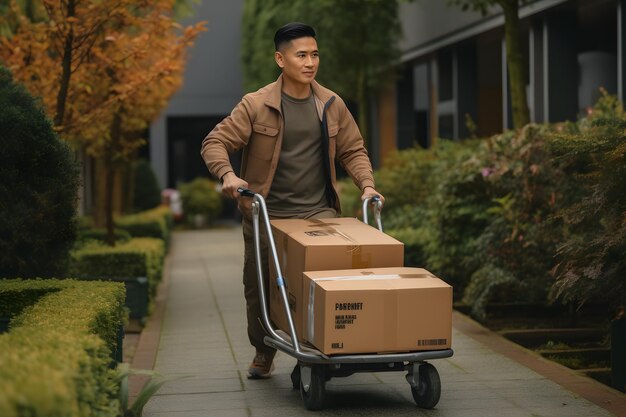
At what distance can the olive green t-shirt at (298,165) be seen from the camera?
677cm

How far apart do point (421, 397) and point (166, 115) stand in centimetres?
2787

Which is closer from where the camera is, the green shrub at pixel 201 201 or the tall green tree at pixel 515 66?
the tall green tree at pixel 515 66

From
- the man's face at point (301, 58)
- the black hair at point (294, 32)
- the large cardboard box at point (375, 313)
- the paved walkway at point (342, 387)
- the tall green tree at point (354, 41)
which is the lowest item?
the paved walkway at point (342, 387)

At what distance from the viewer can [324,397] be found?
6066 mm

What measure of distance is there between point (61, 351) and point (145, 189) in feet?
83.5

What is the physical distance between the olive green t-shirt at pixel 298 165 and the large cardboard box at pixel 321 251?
0.40m

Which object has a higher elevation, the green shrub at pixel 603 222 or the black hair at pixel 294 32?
the black hair at pixel 294 32

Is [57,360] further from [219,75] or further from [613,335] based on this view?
[219,75]

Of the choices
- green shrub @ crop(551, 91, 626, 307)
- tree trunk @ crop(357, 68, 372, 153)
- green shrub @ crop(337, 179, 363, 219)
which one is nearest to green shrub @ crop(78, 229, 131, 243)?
green shrub @ crop(337, 179, 363, 219)

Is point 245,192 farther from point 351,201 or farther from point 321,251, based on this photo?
point 351,201

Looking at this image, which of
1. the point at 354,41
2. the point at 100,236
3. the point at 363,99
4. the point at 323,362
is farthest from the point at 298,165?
the point at 363,99

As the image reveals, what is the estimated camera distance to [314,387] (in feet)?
19.7

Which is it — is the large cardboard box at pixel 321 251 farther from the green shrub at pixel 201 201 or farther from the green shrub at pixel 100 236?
the green shrub at pixel 201 201

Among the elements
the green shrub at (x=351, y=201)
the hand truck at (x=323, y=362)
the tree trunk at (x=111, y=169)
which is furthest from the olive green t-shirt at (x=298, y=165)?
the green shrub at (x=351, y=201)
